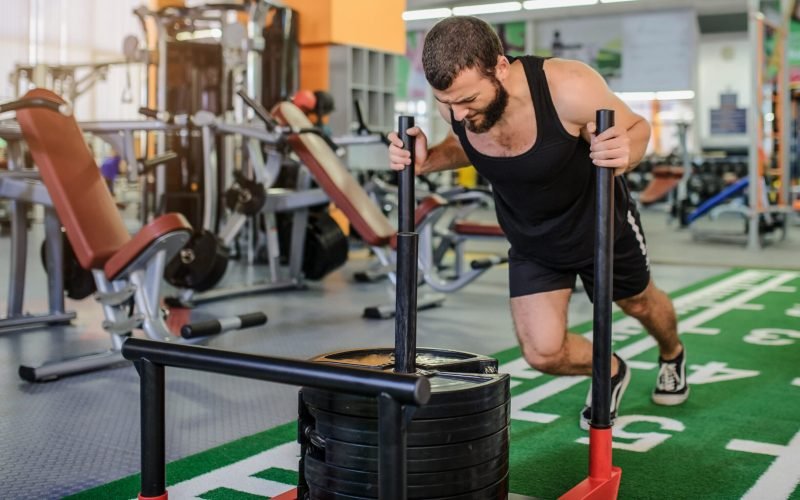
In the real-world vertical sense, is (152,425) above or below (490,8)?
below

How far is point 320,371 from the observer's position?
114cm

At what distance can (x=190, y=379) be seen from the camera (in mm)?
2953

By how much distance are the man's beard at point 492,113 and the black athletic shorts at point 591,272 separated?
0.48m

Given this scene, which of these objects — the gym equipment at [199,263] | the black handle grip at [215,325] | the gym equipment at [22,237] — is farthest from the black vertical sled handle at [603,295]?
the gym equipment at [199,263]

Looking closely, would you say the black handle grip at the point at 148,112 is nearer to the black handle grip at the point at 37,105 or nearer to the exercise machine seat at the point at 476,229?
the black handle grip at the point at 37,105

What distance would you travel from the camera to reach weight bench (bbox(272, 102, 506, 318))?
4.15 m

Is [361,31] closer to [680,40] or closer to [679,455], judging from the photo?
[679,455]

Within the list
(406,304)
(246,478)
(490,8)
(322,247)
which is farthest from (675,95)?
(406,304)

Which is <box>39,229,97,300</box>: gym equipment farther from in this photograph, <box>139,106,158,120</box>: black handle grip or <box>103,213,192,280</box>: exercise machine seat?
Answer: <box>103,213,192,280</box>: exercise machine seat

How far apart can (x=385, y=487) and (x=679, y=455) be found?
128cm

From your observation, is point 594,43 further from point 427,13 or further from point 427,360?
point 427,360

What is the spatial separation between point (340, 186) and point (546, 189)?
2306 millimetres

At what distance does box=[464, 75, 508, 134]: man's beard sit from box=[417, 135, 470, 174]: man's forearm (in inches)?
6.4

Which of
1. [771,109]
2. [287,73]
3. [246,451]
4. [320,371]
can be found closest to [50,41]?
[287,73]
